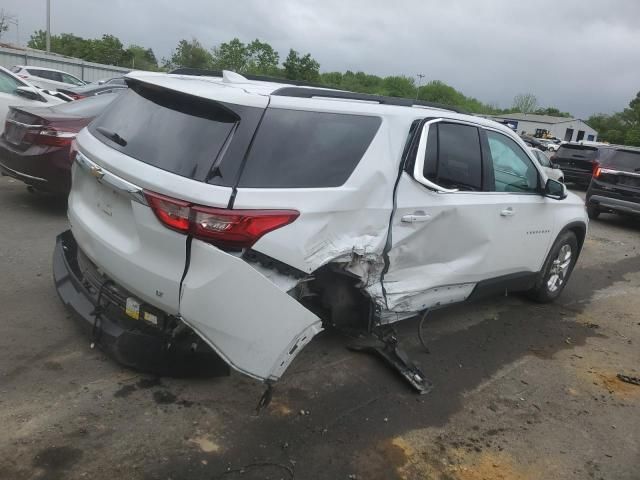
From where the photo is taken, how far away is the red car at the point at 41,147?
6.13m

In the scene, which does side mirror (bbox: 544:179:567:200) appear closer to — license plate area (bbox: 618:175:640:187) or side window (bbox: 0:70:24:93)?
license plate area (bbox: 618:175:640:187)

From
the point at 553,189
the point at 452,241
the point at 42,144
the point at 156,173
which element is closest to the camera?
the point at 156,173

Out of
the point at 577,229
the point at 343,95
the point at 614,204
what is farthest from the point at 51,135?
the point at 614,204

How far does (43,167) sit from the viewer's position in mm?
6148

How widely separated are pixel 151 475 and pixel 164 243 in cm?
113

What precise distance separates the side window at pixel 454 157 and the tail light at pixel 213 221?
4.84ft

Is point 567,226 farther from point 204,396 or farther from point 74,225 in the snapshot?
point 74,225

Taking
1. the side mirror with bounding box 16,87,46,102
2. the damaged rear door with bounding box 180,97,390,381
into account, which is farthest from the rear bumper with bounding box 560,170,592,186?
the damaged rear door with bounding box 180,97,390,381

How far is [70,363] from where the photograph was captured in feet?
11.4

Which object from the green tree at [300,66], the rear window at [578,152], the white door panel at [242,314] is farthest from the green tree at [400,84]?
the white door panel at [242,314]

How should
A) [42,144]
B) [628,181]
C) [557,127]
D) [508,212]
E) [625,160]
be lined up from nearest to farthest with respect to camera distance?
1. [508,212]
2. [42,144]
3. [628,181]
4. [625,160]
5. [557,127]

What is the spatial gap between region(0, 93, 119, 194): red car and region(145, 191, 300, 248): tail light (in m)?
3.86

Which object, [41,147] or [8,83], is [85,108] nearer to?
[41,147]

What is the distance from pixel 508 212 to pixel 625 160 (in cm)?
862
